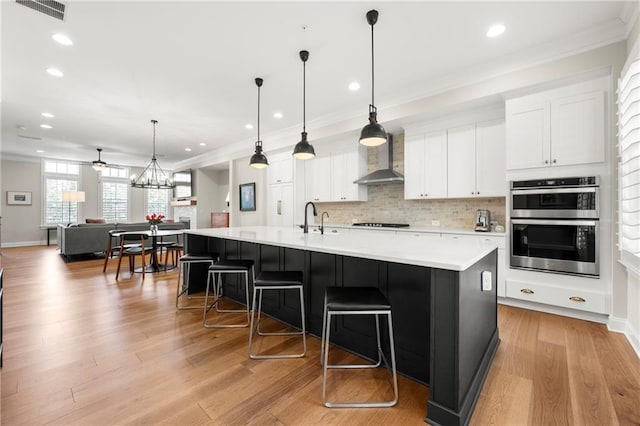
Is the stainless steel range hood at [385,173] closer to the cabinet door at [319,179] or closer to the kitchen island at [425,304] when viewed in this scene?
the cabinet door at [319,179]

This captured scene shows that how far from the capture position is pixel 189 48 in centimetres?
290

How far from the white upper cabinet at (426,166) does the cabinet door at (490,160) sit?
43 centimetres

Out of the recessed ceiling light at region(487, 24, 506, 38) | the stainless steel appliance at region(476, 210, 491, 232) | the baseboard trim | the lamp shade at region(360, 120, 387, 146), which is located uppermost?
the recessed ceiling light at region(487, 24, 506, 38)

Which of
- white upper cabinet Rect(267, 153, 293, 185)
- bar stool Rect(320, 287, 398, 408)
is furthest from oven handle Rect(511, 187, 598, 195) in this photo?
white upper cabinet Rect(267, 153, 293, 185)

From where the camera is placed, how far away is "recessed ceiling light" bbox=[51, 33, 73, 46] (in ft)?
8.71

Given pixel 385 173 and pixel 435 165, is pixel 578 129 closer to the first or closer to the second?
pixel 435 165

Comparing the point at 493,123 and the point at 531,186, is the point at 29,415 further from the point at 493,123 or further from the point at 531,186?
the point at 493,123

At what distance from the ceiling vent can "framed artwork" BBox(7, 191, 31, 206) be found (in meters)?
9.41

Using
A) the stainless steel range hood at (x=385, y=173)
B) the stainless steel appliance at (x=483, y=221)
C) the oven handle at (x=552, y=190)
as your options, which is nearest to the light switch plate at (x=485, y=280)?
the oven handle at (x=552, y=190)

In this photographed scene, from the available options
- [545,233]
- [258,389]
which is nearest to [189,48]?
[258,389]

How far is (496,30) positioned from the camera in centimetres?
258

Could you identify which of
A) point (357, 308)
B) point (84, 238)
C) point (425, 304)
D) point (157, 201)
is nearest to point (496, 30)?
point (425, 304)

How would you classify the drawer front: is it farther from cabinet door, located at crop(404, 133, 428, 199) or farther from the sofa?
the sofa

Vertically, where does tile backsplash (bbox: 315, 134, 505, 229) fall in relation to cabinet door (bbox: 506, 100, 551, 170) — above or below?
below
